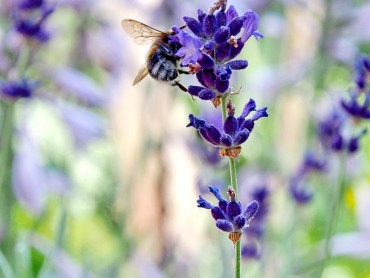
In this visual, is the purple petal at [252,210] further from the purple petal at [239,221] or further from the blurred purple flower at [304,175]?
the blurred purple flower at [304,175]

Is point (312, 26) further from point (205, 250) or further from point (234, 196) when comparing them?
point (234, 196)

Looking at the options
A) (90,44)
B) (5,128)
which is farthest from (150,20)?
(5,128)

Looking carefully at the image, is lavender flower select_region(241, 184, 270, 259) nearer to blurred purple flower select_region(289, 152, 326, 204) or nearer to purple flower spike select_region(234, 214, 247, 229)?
blurred purple flower select_region(289, 152, 326, 204)

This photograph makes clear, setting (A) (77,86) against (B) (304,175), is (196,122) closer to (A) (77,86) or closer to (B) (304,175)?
(B) (304,175)

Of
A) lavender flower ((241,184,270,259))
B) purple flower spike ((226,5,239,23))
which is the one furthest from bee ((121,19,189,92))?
lavender flower ((241,184,270,259))

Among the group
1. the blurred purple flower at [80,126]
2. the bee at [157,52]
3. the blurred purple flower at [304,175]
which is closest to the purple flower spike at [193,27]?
the bee at [157,52]

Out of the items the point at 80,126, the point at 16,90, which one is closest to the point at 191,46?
the point at 16,90
